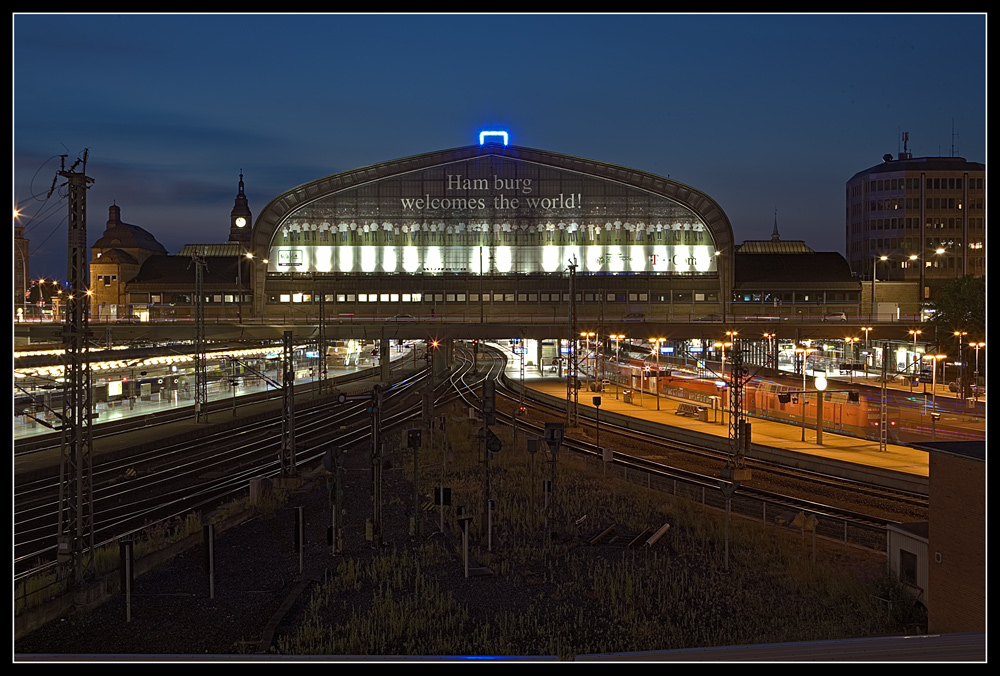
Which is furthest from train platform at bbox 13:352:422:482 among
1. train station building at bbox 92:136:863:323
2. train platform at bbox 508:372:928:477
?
train platform at bbox 508:372:928:477

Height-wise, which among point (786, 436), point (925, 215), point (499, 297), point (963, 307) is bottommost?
point (786, 436)

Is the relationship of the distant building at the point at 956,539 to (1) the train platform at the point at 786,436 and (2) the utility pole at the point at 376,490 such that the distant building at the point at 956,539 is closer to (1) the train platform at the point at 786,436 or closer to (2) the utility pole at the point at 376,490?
(2) the utility pole at the point at 376,490

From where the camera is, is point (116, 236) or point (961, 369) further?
point (116, 236)

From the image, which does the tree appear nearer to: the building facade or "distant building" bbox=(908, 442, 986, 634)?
the building facade

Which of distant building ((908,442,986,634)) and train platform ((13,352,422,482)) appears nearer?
distant building ((908,442,986,634))

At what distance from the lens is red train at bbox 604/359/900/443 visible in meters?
36.0

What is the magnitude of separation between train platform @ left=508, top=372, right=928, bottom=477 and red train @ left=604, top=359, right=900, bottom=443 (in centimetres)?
52

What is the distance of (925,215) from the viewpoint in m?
112

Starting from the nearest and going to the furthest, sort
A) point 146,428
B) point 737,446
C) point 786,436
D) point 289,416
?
1. point 289,416
2. point 737,446
3. point 786,436
4. point 146,428

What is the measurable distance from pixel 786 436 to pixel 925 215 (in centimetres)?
8943

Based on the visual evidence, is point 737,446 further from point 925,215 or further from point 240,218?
point 240,218

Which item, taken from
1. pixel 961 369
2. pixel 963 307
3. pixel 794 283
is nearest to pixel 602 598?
pixel 961 369
